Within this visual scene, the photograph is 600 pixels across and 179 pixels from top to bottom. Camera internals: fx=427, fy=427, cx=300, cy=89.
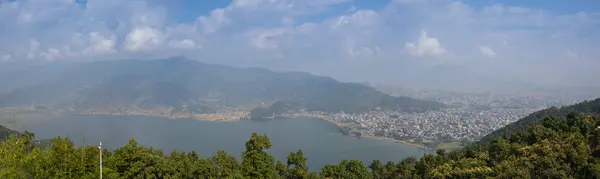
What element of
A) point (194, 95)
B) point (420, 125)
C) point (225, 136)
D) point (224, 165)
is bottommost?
point (224, 165)

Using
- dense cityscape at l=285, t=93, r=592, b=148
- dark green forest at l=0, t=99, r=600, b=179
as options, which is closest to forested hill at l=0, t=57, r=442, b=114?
dense cityscape at l=285, t=93, r=592, b=148

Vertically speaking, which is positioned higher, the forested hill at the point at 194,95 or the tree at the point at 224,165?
the forested hill at the point at 194,95

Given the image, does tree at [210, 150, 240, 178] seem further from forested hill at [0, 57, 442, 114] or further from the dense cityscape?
forested hill at [0, 57, 442, 114]

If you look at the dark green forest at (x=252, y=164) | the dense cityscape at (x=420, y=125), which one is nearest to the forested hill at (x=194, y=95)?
the dense cityscape at (x=420, y=125)

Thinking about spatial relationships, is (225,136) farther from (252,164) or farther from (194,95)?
(194,95)

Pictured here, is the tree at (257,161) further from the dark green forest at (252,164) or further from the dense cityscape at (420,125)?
the dense cityscape at (420,125)

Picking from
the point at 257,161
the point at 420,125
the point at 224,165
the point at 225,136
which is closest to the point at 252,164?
the point at 257,161

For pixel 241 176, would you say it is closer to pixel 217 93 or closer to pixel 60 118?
pixel 60 118

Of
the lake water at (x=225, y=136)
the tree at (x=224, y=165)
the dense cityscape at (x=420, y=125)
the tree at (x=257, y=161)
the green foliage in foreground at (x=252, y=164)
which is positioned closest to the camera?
the green foliage in foreground at (x=252, y=164)
